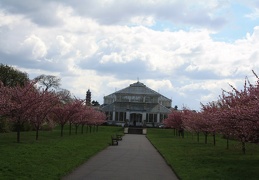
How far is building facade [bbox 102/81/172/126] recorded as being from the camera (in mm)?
99188

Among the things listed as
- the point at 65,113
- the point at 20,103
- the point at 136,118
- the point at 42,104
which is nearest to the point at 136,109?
the point at 136,118

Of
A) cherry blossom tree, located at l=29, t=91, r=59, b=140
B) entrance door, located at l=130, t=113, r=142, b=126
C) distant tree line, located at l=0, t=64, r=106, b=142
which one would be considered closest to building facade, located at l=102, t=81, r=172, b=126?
entrance door, located at l=130, t=113, r=142, b=126

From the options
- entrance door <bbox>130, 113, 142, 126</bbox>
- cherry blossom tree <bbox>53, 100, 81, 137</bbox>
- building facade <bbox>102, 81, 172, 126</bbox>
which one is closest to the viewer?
cherry blossom tree <bbox>53, 100, 81, 137</bbox>

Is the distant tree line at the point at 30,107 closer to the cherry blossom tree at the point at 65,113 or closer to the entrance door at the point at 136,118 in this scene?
the cherry blossom tree at the point at 65,113

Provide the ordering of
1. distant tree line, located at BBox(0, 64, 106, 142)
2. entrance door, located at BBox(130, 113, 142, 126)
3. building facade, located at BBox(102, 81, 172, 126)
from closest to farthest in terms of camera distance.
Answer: distant tree line, located at BBox(0, 64, 106, 142), building facade, located at BBox(102, 81, 172, 126), entrance door, located at BBox(130, 113, 142, 126)

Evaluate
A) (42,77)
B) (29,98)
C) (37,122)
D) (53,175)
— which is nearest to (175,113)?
(37,122)

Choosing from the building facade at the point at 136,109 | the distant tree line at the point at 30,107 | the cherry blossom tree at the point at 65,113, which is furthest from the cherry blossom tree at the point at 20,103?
the building facade at the point at 136,109

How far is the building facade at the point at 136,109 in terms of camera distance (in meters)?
99.2

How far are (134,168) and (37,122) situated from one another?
1851 centimetres

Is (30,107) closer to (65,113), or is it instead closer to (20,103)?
(20,103)

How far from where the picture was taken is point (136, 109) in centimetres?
9981

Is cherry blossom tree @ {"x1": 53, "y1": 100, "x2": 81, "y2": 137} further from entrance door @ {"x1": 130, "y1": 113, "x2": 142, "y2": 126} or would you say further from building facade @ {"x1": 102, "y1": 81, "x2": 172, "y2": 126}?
entrance door @ {"x1": 130, "y1": 113, "x2": 142, "y2": 126}

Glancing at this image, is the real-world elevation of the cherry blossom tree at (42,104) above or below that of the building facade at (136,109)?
below

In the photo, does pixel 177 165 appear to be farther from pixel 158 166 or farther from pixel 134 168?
pixel 134 168
